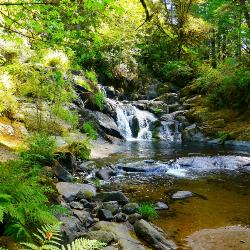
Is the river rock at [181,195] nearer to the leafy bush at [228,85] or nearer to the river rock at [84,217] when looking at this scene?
the river rock at [84,217]

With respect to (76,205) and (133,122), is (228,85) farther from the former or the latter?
(76,205)

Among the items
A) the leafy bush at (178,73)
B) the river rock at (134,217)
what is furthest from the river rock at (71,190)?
the leafy bush at (178,73)

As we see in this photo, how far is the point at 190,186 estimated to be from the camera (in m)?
9.17

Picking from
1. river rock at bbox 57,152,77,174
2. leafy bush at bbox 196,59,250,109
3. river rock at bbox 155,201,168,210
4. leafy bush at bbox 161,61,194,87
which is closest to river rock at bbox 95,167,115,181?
river rock at bbox 57,152,77,174

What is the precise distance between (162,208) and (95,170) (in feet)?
11.4

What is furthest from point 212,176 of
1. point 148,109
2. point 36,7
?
point 148,109

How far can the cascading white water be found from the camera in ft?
66.3

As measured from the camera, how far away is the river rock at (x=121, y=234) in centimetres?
498

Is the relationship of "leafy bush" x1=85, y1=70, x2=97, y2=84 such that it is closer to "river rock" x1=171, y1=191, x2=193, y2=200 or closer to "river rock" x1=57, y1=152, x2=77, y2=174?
"river rock" x1=57, y1=152, x2=77, y2=174

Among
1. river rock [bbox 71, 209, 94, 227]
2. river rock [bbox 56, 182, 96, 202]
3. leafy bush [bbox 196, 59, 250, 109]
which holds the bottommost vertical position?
river rock [bbox 71, 209, 94, 227]

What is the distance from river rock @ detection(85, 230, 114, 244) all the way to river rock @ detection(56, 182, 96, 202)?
6.27 feet

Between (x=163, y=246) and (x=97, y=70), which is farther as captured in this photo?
(x=97, y=70)

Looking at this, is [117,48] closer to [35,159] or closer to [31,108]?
[31,108]

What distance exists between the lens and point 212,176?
10.5 m
